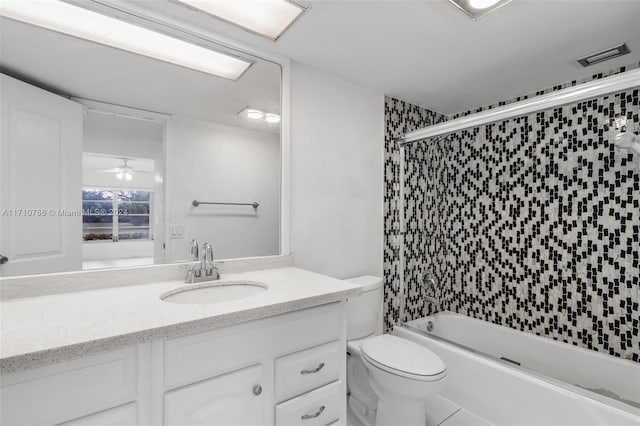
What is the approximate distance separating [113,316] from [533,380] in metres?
1.81

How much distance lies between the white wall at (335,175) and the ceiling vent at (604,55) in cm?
120

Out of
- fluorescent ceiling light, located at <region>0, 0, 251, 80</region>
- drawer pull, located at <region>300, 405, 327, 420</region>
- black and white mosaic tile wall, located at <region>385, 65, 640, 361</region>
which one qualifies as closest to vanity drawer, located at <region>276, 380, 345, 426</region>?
drawer pull, located at <region>300, 405, 327, 420</region>

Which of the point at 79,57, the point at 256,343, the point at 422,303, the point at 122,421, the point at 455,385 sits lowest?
the point at 455,385

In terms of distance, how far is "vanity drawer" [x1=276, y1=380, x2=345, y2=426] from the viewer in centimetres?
109

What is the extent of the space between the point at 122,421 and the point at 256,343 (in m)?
0.40

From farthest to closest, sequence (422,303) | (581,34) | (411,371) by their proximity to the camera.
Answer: (422,303) < (581,34) < (411,371)

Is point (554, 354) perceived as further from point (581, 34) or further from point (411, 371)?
point (581, 34)

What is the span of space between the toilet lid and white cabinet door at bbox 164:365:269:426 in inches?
26.5

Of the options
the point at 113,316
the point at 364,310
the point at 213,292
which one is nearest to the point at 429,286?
the point at 364,310

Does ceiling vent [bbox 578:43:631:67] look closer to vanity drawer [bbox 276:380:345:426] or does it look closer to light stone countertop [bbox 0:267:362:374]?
light stone countertop [bbox 0:267:362:374]

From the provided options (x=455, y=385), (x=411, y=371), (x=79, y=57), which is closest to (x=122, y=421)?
(x=411, y=371)

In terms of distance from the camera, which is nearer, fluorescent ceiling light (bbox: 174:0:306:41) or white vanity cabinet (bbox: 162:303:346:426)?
white vanity cabinet (bbox: 162:303:346:426)

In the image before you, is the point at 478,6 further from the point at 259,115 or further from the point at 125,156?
the point at 125,156

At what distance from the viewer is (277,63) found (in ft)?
5.72
